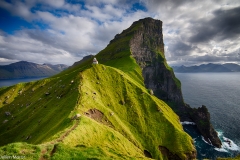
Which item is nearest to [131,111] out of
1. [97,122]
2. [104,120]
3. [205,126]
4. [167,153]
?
[104,120]

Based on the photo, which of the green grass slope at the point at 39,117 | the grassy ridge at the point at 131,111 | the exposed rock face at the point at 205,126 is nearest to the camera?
the green grass slope at the point at 39,117

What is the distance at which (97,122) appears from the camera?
55094 millimetres

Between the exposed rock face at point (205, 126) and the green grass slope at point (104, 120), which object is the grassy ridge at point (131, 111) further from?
the exposed rock face at point (205, 126)

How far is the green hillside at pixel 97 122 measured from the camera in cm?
4006

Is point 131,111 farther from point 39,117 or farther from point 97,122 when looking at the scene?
point 39,117

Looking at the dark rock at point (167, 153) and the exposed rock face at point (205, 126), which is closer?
the dark rock at point (167, 153)

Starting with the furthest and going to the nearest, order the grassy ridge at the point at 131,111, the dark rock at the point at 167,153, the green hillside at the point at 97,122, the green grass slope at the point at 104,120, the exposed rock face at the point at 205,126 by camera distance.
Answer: the exposed rock face at the point at 205,126 → the dark rock at the point at 167,153 → the grassy ridge at the point at 131,111 → the green grass slope at the point at 104,120 → the green hillside at the point at 97,122

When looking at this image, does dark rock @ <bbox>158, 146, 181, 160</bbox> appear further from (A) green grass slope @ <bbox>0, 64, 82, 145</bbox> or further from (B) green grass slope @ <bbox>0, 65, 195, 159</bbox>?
(A) green grass slope @ <bbox>0, 64, 82, 145</bbox>

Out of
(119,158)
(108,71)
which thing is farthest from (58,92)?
(119,158)

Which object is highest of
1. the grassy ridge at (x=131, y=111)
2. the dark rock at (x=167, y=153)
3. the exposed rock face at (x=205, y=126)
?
the grassy ridge at (x=131, y=111)

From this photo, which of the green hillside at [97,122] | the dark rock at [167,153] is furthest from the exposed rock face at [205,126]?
the dark rock at [167,153]

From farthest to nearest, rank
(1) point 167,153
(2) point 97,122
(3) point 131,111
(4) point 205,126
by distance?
(4) point 205,126, (3) point 131,111, (1) point 167,153, (2) point 97,122

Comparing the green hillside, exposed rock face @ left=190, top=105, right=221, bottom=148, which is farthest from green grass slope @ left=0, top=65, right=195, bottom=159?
exposed rock face @ left=190, top=105, right=221, bottom=148

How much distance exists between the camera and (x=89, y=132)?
1668 inches
